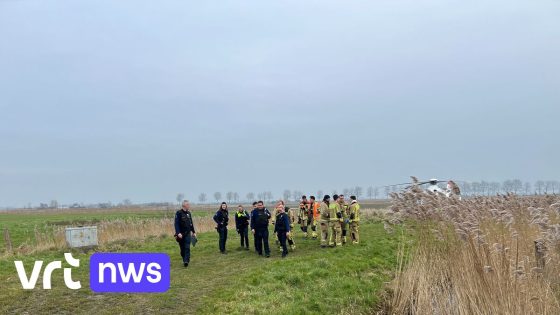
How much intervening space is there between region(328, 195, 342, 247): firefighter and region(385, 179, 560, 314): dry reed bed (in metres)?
8.17

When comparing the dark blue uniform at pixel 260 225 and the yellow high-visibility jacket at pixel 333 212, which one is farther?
the yellow high-visibility jacket at pixel 333 212

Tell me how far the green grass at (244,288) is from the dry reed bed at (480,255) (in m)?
1.84

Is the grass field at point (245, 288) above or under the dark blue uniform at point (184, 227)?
under

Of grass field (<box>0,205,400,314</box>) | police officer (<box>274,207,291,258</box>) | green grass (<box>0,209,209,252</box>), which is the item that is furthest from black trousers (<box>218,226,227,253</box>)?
green grass (<box>0,209,209,252</box>)

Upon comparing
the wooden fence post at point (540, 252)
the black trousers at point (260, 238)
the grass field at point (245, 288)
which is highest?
the wooden fence post at point (540, 252)

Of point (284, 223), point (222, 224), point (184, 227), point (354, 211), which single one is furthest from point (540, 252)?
point (222, 224)

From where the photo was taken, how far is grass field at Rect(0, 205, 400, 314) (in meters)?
9.34

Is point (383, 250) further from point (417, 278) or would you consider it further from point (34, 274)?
point (34, 274)

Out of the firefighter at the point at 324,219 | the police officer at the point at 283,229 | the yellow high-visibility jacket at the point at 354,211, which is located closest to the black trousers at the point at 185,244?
the police officer at the point at 283,229

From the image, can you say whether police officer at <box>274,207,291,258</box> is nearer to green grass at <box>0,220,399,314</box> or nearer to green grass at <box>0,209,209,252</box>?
green grass at <box>0,220,399,314</box>

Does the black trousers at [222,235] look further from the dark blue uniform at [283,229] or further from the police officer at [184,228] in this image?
the police officer at [184,228]

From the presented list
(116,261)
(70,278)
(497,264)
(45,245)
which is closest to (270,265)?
(116,261)

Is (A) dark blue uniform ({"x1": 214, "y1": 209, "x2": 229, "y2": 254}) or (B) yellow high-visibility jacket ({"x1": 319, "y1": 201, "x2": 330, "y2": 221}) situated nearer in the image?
(A) dark blue uniform ({"x1": 214, "y1": 209, "x2": 229, "y2": 254})

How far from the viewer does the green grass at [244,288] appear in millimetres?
9328
